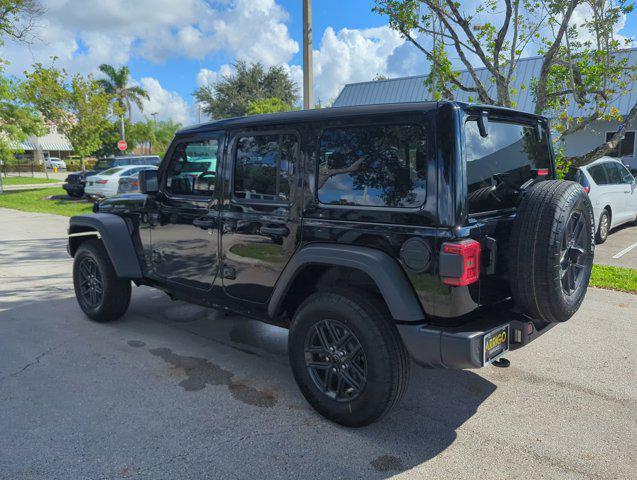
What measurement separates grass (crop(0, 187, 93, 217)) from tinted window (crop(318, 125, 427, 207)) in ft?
44.3

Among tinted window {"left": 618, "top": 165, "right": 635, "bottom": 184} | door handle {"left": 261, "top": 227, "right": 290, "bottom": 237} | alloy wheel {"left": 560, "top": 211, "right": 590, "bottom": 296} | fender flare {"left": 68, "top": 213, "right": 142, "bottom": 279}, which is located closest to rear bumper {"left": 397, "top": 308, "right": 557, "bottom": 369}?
alloy wheel {"left": 560, "top": 211, "right": 590, "bottom": 296}

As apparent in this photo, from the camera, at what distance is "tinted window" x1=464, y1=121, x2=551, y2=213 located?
9.39 ft

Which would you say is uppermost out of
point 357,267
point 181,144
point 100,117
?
point 100,117

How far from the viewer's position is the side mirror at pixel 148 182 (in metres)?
4.30

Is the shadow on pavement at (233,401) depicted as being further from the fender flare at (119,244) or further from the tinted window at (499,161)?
the tinted window at (499,161)

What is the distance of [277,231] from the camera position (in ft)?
11.1

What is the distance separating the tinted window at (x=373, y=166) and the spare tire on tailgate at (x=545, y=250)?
62 cm

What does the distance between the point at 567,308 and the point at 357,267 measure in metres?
1.23

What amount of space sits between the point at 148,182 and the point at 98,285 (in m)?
1.38

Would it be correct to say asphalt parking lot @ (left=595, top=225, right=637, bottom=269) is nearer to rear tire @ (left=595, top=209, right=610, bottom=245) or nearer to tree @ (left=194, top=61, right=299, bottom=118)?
rear tire @ (left=595, top=209, right=610, bottom=245)

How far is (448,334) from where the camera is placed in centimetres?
264

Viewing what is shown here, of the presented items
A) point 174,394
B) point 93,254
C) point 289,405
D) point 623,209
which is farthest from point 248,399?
point 623,209

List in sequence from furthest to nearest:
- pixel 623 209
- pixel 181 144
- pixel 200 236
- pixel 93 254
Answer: pixel 623 209
pixel 93 254
pixel 181 144
pixel 200 236

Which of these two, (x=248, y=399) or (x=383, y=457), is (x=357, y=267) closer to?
(x=383, y=457)
